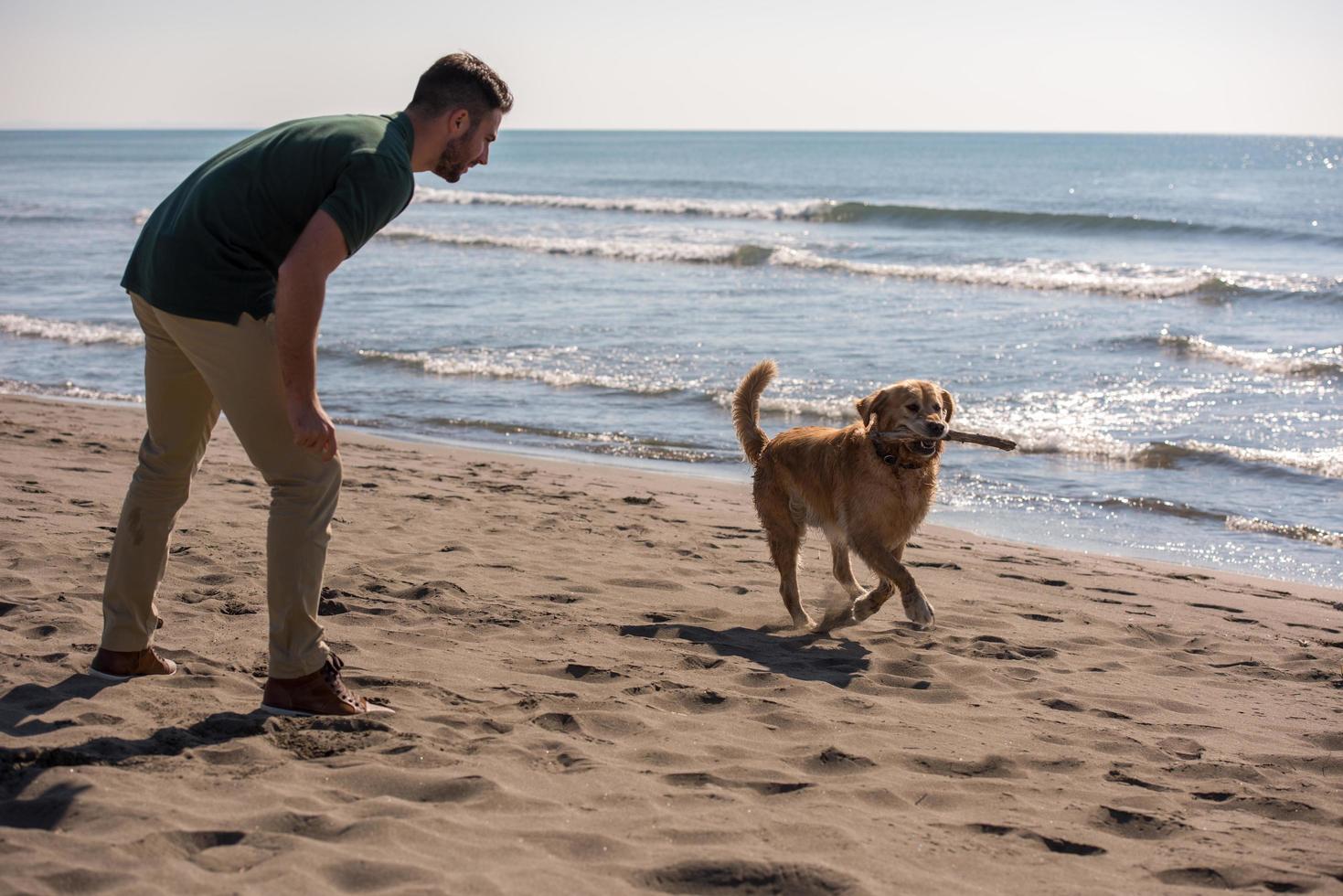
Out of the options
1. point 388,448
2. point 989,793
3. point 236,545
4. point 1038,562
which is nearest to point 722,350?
point 388,448

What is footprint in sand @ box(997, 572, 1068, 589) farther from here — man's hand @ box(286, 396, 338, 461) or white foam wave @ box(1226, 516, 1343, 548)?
man's hand @ box(286, 396, 338, 461)

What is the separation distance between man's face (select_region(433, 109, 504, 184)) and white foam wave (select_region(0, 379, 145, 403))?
9.37 m

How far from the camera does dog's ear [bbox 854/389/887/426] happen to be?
218 inches

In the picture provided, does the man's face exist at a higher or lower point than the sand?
higher

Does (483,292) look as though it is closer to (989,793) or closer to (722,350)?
(722,350)

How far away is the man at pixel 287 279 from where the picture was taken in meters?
3.22

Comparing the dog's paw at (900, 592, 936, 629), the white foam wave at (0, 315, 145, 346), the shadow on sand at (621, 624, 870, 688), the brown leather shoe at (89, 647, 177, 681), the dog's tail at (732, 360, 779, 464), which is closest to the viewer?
the brown leather shoe at (89, 647, 177, 681)

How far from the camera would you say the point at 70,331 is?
608 inches

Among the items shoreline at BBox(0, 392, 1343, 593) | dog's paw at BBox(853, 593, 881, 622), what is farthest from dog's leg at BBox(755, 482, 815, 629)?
shoreline at BBox(0, 392, 1343, 593)

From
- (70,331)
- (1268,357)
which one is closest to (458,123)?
(1268,357)

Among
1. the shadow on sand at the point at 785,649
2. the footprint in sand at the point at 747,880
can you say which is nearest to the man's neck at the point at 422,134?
the footprint in sand at the point at 747,880

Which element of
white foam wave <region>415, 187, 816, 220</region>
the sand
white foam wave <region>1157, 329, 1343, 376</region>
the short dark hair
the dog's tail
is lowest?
the sand

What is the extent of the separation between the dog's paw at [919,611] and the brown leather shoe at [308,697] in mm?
2608

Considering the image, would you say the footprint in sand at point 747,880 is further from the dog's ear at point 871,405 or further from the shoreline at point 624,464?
the shoreline at point 624,464
